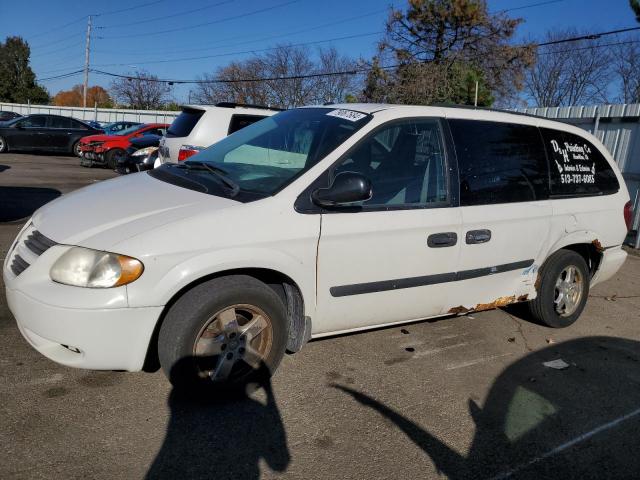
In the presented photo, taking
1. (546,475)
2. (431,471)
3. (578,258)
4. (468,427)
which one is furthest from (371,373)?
(578,258)

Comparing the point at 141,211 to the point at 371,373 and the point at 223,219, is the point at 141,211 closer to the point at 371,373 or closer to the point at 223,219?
the point at 223,219

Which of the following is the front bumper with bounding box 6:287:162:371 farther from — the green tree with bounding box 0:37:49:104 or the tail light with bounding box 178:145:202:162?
the green tree with bounding box 0:37:49:104

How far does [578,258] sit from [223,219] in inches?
130

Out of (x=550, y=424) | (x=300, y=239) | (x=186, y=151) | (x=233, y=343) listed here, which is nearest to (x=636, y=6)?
(x=186, y=151)

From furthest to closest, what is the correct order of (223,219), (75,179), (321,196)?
(75,179)
(321,196)
(223,219)

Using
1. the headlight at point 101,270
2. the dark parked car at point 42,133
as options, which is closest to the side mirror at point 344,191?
the headlight at point 101,270

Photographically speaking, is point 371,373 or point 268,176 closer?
point 268,176

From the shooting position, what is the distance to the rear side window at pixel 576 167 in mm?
4391

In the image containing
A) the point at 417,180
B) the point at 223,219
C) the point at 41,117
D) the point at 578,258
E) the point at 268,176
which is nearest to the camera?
the point at 223,219

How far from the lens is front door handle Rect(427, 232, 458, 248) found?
11.7ft

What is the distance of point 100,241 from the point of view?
2.76 meters

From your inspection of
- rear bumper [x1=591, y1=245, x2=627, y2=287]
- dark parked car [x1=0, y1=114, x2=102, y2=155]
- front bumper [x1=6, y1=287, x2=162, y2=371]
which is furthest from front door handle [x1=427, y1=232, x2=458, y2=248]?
dark parked car [x1=0, y1=114, x2=102, y2=155]

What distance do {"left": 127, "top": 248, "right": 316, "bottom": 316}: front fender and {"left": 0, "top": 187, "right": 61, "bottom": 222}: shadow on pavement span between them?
585 cm

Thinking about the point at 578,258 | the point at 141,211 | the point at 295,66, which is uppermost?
the point at 295,66
